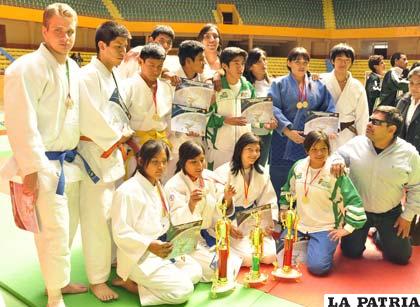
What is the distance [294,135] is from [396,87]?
10.4 ft

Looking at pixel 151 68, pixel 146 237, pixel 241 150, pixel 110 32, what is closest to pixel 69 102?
pixel 110 32

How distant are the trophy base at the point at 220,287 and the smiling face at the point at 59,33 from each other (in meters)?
1.70

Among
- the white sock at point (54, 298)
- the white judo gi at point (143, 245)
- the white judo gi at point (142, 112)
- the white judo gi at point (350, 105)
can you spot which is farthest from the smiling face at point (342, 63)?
the white sock at point (54, 298)

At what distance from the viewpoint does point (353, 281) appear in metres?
2.98

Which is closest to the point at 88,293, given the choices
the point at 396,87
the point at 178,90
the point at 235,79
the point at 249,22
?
the point at 178,90

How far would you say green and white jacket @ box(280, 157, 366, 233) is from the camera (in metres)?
3.11

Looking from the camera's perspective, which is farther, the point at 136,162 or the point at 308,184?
the point at 308,184

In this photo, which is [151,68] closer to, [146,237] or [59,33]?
[59,33]

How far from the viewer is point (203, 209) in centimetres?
317

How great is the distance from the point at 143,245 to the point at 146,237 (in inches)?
2.6

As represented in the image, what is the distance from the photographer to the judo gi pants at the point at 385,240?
3.25 m

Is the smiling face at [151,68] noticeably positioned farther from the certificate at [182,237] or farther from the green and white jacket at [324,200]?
the green and white jacket at [324,200]

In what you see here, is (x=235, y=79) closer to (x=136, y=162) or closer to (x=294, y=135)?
(x=294, y=135)

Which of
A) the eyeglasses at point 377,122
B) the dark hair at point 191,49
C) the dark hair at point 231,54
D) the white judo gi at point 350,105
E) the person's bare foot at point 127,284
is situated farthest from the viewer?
the white judo gi at point 350,105
